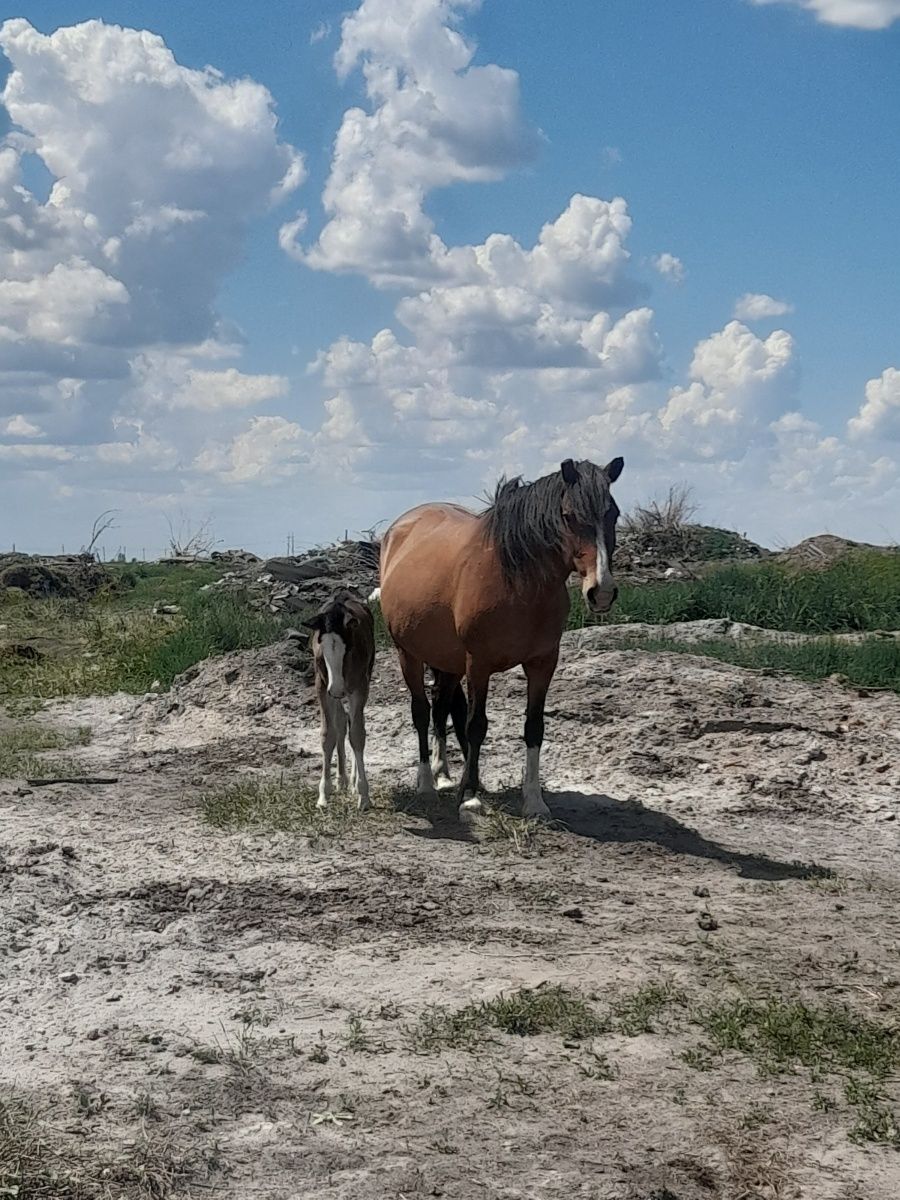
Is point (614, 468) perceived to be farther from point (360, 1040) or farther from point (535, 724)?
point (360, 1040)

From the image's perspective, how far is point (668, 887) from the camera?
7.22m

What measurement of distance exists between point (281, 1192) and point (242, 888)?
3218mm

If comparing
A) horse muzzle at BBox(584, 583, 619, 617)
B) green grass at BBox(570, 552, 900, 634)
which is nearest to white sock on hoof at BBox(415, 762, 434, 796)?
horse muzzle at BBox(584, 583, 619, 617)

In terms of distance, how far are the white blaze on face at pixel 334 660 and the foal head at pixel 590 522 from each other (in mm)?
1664

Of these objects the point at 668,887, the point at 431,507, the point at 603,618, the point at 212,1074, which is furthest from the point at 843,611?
the point at 212,1074

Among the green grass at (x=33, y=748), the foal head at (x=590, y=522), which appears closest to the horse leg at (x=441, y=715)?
the foal head at (x=590, y=522)

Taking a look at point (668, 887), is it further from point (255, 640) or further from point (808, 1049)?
point (255, 640)

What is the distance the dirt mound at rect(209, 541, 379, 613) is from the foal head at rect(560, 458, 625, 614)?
8875 mm

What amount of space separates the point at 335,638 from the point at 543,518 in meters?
1.59

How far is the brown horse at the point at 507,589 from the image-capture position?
26.7 ft

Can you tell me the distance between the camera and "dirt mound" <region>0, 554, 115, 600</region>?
23.0 m

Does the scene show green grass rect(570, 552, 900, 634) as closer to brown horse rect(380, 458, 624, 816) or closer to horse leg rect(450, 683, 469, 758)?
horse leg rect(450, 683, 469, 758)

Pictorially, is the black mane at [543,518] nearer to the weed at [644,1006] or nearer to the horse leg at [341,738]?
the horse leg at [341,738]

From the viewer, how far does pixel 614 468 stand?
27.5 ft
